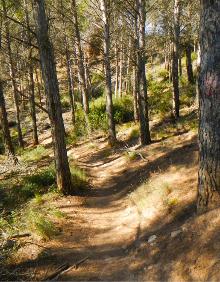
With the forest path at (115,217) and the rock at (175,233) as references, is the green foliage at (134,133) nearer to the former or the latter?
the forest path at (115,217)

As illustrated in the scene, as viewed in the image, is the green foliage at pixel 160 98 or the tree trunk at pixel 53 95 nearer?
the tree trunk at pixel 53 95

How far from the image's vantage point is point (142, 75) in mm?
13383

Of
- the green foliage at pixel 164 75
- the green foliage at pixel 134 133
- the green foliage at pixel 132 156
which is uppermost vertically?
the green foliage at pixel 164 75


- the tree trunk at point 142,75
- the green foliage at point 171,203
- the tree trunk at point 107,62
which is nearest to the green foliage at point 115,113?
the tree trunk at point 107,62

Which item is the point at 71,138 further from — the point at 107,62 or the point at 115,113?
the point at 107,62

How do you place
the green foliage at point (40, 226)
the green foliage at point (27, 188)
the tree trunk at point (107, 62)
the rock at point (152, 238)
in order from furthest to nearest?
the tree trunk at point (107, 62)
the green foliage at point (27, 188)
the green foliage at point (40, 226)
the rock at point (152, 238)

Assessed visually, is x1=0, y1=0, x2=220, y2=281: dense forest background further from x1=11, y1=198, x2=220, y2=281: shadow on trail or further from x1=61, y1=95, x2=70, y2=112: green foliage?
x1=61, y1=95, x2=70, y2=112: green foliage

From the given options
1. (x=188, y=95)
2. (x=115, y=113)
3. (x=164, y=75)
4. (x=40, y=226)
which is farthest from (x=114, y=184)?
(x=164, y=75)

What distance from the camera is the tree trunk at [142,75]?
13078 millimetres

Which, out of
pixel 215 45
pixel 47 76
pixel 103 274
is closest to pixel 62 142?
pixel 47 76

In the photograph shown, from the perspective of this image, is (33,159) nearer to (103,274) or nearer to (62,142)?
(62,142)

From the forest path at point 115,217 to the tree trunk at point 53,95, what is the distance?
69 cm

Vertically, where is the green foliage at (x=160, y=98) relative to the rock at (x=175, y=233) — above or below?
above

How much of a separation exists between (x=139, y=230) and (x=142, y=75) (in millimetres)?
7268
